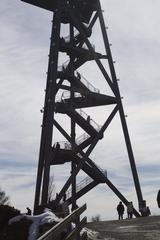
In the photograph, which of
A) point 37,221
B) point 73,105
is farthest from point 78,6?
point 37,221

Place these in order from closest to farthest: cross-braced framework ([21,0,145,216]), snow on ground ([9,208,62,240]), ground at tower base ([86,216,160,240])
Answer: snow on ground ([9,208,62,240]) < ground at tower base ([86,216,160,240]) < cross-braced framework ([21,0,145,216])

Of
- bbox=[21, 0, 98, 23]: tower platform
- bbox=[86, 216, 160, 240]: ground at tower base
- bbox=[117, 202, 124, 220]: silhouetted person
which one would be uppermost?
bbox=[21, 0, 98, 23]: tower platform

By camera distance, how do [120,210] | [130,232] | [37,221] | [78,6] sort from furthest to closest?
[78,6]
[120,210]
[130,232]
[37,221]

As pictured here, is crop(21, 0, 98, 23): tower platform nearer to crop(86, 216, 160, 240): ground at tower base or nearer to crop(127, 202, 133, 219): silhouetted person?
crop(127, 202, 133, 219): silhouetted person

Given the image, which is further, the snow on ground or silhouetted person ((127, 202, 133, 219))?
silhouetted person ((127, 202, 133, 219))

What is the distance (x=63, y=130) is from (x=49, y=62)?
5039mm

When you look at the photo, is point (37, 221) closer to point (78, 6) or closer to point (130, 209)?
point (130, 209)

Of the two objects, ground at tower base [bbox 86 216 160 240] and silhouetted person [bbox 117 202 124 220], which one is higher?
silhouetted person [bbox 117 202 124 220]

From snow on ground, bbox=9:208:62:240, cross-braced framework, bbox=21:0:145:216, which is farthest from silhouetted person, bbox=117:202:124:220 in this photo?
snow on ground, bbox=9:208:62:240

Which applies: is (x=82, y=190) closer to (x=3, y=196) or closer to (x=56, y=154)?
(x=56, y=154)

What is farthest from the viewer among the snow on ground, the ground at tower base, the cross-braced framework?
the cross-braced framework

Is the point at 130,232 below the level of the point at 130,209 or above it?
below

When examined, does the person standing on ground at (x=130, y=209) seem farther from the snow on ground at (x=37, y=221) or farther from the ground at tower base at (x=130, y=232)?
the snow on ground at (x=37, y=221)

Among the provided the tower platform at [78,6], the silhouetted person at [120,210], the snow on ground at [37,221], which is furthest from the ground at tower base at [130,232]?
the tower platform at [78,6]
